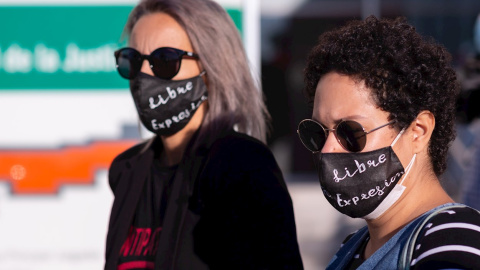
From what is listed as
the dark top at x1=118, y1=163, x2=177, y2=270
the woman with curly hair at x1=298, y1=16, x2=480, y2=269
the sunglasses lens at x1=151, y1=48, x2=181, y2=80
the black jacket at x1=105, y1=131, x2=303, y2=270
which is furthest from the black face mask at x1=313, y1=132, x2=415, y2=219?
the sunglasses lens at x1=151, y1=48, x2=181, y2=80

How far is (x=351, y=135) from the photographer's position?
1.58 m

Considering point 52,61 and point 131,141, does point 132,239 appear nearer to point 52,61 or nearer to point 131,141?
point 131,141

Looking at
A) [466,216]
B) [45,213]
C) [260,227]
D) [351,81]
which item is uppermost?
[351,81]

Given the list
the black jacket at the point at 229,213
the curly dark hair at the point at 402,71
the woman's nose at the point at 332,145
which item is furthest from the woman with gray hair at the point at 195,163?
the curly dark hair at the point at 402,71

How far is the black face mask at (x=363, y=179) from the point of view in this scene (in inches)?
62.6

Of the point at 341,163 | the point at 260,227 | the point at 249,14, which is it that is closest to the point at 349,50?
the point at 341,163

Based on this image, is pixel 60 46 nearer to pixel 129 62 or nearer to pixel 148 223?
pixel 129 62

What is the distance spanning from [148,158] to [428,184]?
129cm

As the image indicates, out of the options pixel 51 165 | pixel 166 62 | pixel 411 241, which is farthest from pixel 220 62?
pixel 51 165

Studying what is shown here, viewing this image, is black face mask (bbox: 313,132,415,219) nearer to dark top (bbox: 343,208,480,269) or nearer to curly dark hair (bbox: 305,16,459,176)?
curly dark hair (bbox: 305,16,459,176)

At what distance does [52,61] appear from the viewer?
3836 millimetres

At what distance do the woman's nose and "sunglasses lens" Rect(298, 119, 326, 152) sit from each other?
27 mm

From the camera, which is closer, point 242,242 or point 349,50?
point 349,50

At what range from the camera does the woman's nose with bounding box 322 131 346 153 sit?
1633mm
